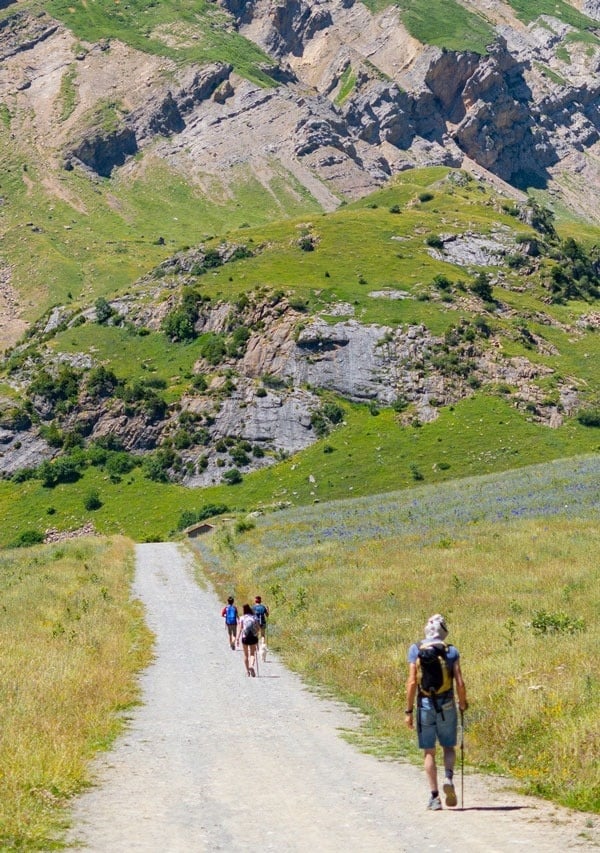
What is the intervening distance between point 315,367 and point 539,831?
342ft

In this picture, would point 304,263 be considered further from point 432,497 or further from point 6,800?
point 6,800

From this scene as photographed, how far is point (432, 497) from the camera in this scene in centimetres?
6931

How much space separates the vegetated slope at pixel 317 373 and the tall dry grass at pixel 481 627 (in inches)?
2023

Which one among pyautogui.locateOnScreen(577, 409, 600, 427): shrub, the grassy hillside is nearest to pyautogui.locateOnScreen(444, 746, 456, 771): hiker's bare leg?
the grassy hillside

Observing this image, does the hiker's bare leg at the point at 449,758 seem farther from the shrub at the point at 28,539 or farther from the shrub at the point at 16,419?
the shrub at the point at 16,419

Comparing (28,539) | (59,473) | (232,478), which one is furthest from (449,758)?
(59,473)

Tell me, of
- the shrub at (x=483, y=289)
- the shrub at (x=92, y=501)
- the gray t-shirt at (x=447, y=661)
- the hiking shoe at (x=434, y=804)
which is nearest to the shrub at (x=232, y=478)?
the shrub at (x=92, y=501)

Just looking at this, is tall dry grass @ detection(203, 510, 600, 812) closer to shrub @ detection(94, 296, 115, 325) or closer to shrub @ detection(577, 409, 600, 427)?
shrub @ detection(577, 409, 600, 427)

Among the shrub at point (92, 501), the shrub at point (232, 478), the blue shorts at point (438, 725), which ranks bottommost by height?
the shrub at point (92, 501)

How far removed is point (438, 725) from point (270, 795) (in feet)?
8.44

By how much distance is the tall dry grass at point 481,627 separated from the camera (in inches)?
595

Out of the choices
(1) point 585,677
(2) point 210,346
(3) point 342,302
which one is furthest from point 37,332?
(1) point 585,677

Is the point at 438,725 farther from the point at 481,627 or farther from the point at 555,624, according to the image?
the point at 481,627

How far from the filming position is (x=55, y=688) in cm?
1934
